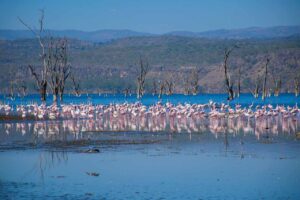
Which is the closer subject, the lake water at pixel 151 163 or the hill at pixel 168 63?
the lake water at pixel 151 163

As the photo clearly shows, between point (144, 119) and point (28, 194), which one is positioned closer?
point (28, 194)

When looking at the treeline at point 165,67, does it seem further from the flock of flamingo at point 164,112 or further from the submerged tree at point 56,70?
the flock of flamingo at point 164,112

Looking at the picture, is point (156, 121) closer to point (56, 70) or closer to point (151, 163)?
point (151, 163)

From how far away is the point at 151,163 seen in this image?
1889 centimetres

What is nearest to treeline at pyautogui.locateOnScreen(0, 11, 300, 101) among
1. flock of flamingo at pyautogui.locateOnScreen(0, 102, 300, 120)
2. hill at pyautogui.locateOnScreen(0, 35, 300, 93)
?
hill at pyautogui.locateOnScreen(0, 35, 300, 93)

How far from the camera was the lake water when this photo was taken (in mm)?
14758

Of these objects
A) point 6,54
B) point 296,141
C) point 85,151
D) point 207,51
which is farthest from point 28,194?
point 6,54

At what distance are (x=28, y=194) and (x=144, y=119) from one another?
2322 cm

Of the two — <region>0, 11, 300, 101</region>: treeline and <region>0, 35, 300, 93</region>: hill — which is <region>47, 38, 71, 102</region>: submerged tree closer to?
<region>0, 11, 300, 101</region>: treeline

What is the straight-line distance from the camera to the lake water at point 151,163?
14758 millimetres

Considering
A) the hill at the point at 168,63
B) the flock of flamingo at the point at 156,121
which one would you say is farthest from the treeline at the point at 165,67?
the flock of flamingo at the point at 156,121

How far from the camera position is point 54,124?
33.7m

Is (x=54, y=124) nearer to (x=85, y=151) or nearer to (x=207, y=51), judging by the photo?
(x=85, y=151)

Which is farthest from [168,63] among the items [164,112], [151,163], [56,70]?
[151,163]
